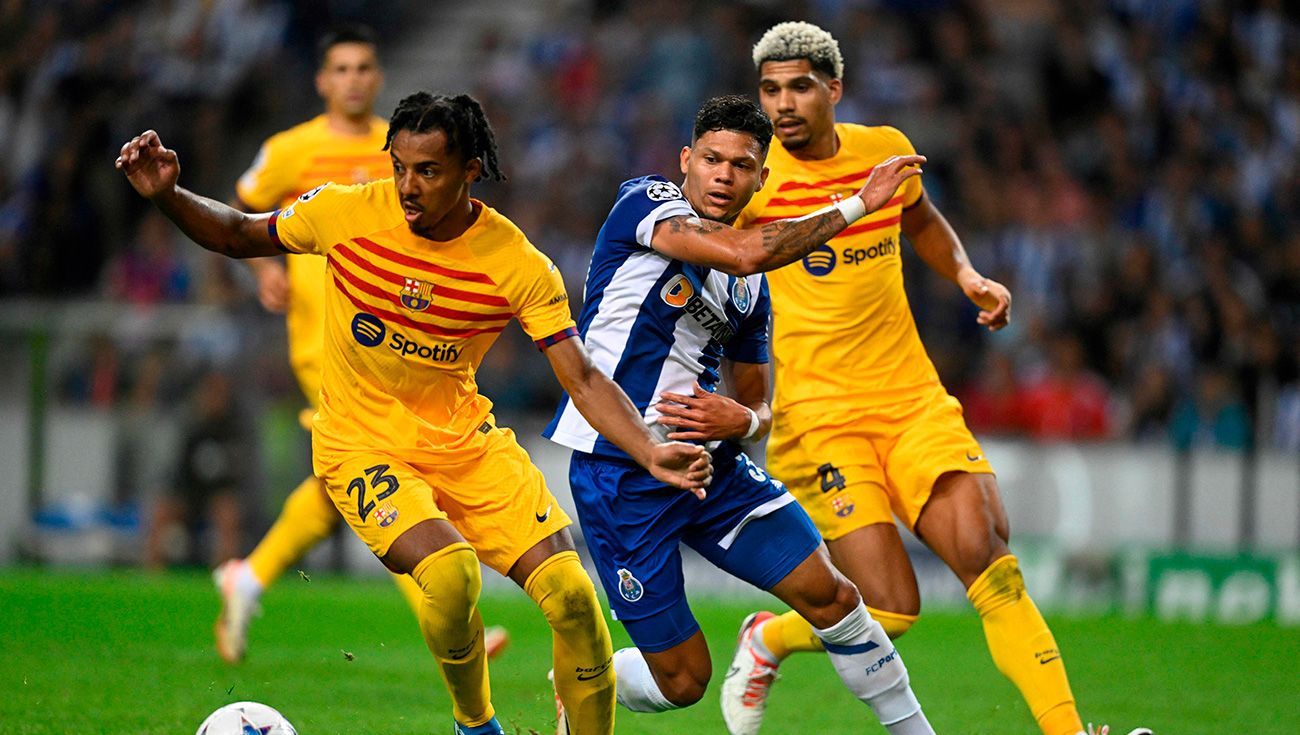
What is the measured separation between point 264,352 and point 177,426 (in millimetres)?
1019

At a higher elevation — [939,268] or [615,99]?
[615,99]

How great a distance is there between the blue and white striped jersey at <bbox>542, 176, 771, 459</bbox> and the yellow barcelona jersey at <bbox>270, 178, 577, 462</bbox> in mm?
195

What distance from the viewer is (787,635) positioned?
7051mm

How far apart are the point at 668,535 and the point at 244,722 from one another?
1523 millimetres

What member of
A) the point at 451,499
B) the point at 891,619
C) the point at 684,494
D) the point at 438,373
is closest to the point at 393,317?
the point at 438,373

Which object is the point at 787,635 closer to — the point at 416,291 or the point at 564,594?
the point at 564,594

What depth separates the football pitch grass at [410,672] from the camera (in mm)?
7266

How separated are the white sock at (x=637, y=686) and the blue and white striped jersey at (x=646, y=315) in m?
0.82

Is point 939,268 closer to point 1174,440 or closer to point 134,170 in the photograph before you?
point 134,170

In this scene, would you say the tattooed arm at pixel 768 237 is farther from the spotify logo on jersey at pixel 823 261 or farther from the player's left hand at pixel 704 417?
the spotify logo on jersey at pixel 823 261

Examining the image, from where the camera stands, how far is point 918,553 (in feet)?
47.5

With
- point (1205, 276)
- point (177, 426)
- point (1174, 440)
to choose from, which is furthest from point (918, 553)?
point (177, 426)

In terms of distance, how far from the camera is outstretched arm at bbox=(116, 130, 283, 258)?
545 cm

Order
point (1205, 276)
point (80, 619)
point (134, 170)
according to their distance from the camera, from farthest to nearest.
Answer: point (1205, 276) < point (80, 619) < point (134, 170)
